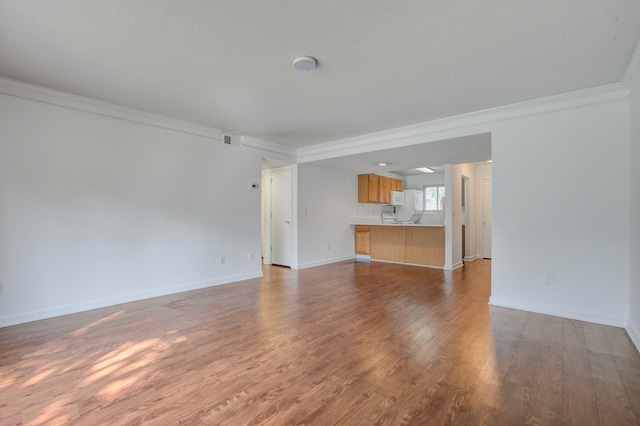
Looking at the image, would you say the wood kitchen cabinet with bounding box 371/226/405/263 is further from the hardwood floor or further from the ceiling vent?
the ceiling vent

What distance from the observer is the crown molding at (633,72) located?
235 cm

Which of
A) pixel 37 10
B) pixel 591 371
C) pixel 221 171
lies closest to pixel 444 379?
pixel 591 371

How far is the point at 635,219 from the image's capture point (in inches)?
105

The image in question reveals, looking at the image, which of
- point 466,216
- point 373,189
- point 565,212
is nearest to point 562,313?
point 565,212

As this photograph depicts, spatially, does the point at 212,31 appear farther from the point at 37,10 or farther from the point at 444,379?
the point at 444,379

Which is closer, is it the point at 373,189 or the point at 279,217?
the point at 279,217

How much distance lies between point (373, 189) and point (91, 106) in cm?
580

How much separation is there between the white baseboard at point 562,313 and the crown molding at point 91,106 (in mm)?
4616

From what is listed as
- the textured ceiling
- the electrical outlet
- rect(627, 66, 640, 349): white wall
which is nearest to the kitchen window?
the textured ceiling

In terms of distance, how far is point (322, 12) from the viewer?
193cm

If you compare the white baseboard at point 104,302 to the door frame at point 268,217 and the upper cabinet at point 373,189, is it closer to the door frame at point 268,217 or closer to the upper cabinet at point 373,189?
the door frame at point 268,217

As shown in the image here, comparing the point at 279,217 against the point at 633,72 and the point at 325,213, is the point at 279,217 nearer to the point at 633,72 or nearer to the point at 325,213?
the point at 325,213

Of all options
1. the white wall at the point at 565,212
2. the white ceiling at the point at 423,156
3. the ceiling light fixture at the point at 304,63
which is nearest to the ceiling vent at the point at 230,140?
the white ceiling at the point at 423,156

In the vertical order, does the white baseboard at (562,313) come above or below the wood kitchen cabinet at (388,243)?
Answer: below
